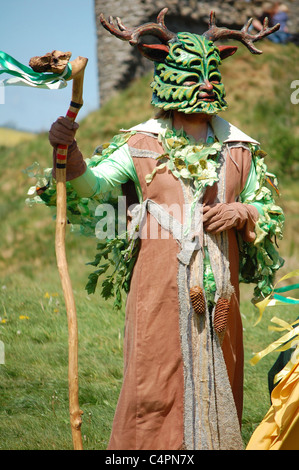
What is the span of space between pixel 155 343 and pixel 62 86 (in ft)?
4.50

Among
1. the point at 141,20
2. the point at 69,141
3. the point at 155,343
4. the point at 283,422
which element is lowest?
the point at 283,422

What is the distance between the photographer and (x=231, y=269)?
4.20 m

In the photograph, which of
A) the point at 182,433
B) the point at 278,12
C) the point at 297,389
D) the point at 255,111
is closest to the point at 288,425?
the point at 297,389

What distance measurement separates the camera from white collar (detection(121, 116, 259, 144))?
422cm

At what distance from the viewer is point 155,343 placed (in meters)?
4.00

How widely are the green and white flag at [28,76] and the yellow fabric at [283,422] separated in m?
1.90

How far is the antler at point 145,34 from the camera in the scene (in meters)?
4.13

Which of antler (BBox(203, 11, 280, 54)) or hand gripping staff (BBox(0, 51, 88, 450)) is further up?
antler (BBox(203, 11, 280, 54))

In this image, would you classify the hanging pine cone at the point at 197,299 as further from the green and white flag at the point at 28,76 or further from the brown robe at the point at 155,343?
the green and white flag at the point at 28,76

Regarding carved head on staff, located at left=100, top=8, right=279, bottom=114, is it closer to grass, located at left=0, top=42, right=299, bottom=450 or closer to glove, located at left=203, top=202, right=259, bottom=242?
glove, located at left=203, top=202, right=259, bottom=242

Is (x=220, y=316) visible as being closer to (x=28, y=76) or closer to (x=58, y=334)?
(x=28, y=76)

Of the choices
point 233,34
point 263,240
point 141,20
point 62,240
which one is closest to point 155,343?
point 62,240

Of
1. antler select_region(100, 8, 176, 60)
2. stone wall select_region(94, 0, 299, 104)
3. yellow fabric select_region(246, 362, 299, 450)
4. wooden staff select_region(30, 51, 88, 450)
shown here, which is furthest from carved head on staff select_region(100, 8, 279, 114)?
stone wall select_region(94, 0, 299, 104)
